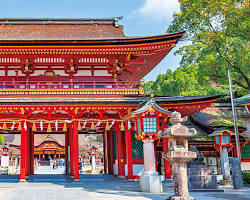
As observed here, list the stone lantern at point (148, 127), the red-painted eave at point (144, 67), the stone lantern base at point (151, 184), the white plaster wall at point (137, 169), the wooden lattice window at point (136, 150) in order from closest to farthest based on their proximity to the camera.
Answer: the stone lantern base at point (151, 184), the stone lantern at point (148, 127), the white plaster wall at point (137, 169), the wooden lattice window at point (136, 150), the red-painted eave at point (144, 67)

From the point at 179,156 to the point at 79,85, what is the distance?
1093cm

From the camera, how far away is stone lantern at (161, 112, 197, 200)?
10219 mm

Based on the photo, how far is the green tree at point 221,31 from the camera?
23.2 meters

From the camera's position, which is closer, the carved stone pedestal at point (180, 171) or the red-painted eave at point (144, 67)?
the carved stone pedestal at point (180, 171)

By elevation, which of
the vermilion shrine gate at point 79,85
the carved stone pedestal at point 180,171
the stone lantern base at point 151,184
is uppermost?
the vermilion shrine gate at point 79,85

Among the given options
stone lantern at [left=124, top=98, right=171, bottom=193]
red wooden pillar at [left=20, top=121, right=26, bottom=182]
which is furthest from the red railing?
stone lantern at [left=124, top=98, right=171, bottom=193]

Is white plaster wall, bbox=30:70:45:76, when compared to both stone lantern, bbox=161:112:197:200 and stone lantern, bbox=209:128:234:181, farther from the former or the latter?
stone lantern, bbox=209:128:234:181

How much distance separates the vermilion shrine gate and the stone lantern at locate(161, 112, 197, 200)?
4.78 metres

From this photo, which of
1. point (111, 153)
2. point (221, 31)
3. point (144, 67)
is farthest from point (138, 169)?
point (221, 31)

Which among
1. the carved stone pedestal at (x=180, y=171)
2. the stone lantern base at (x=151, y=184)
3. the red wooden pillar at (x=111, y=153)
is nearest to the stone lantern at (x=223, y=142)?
the stone lantern base at (x=151, y=184)

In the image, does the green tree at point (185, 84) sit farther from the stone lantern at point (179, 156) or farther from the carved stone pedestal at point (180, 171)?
the carved stone pedestal at point (180, 171)

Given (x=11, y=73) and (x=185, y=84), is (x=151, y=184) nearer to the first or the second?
(x=11, y=73)

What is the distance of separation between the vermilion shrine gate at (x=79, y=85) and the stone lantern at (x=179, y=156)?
188 inches

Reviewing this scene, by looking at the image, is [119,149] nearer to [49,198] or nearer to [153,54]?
[153,54]
